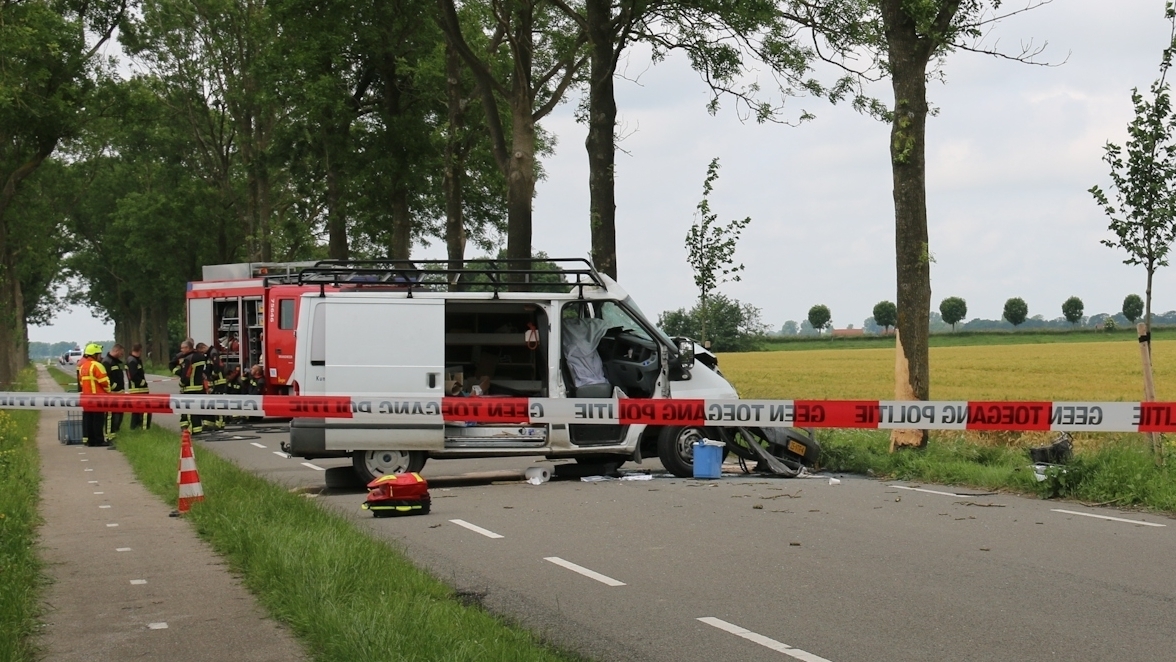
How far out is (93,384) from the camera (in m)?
21.4

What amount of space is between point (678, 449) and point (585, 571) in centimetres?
625

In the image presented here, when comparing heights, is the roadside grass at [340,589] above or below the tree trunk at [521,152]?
below

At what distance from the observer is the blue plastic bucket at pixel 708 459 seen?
15.2 m

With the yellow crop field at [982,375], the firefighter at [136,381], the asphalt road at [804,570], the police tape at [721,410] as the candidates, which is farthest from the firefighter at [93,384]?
the yellow crop field at [982,375]

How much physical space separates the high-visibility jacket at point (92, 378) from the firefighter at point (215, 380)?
2.29m

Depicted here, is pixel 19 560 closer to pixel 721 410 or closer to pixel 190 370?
pixel 721 410

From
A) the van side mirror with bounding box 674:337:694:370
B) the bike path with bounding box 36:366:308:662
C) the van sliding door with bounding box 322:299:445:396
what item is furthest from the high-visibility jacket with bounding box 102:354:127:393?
the van side mirror with bounding box 674:337:694:370

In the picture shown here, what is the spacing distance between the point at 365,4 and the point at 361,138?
740 centimetres

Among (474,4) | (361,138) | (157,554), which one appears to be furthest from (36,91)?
(157,554)

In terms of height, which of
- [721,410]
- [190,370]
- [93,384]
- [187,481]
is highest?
[190,370]

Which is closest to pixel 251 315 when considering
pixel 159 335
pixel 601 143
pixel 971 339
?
pixel 601 143

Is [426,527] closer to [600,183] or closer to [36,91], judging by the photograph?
[600,183]

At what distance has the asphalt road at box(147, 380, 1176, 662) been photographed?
7.09 m

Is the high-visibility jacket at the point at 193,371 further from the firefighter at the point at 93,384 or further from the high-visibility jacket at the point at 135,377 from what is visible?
the firefighter at the point at 93,384
